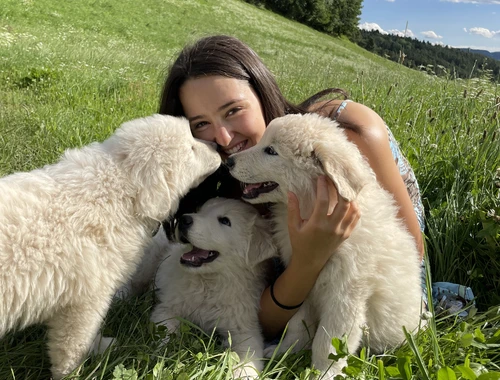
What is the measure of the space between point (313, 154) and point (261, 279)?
917mm

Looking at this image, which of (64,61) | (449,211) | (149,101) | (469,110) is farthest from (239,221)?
(64,61)

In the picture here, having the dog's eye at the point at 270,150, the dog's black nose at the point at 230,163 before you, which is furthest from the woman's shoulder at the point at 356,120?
the dog's black nose at the point at 230,163

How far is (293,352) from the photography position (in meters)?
2.34

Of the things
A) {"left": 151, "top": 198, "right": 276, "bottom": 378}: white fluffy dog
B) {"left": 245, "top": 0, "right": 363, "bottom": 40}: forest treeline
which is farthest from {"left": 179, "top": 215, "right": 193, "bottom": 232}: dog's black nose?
{"left": 245, "top": 0, "right": 363, "bottom": 40}: forest treeline

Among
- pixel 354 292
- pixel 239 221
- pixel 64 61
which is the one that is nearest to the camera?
pixel 354 292

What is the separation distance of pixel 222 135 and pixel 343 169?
3.09 feet

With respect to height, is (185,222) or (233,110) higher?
(233,110)

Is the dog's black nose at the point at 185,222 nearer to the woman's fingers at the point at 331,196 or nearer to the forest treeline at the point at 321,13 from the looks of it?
the woman's fingers at the point at 331,196

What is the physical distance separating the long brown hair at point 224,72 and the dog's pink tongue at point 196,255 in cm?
61

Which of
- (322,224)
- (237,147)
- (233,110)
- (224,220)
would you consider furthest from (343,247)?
(233,110)

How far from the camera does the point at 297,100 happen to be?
642cm

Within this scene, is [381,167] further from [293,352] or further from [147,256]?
[147,256]

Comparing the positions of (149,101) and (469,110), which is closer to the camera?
(469,110)

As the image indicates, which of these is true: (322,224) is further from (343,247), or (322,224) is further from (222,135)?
(222,135)
